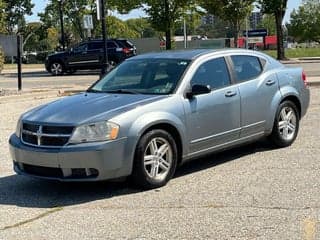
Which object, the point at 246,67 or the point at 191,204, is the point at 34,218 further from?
the point at 246,67

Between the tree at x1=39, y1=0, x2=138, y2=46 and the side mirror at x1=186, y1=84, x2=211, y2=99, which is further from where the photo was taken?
the tree at x1=39, y1=0, x2=138, y2=46

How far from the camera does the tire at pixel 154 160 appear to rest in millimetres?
6633

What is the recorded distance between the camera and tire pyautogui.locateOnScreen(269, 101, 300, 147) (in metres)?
8.62

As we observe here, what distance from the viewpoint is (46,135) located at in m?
6.54

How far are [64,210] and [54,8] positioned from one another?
56406 mm

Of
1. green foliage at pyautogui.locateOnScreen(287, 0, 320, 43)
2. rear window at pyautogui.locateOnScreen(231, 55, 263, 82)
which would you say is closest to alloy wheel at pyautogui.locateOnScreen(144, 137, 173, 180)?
rear window at pyautogui.locateOnScreen(231, 55, 263, 82)

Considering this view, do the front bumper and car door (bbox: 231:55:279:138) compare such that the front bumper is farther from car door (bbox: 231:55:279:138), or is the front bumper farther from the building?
the building

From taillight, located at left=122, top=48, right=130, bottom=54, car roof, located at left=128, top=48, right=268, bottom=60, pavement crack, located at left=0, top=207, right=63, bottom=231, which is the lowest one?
pavement crack, located at left=0, top=207, right=63, bottom=231

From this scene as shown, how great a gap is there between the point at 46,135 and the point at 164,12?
107ft

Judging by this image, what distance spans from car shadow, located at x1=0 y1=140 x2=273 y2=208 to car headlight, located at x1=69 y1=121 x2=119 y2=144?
652 millimetres

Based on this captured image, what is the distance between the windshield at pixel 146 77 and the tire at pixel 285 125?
1.78 metres

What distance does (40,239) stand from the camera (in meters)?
5.29

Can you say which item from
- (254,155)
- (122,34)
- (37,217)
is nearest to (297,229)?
(37,217)

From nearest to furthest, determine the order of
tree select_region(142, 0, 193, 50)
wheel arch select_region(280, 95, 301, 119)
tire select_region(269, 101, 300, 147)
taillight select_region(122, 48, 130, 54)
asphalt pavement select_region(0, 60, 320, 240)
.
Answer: asphalt pavement select_region(0, 60, 320, 240), tire select_region(269, 101, 300, 147), wheel arch select_region(280, 95, 301, 119), taillight select_region(122, 48, 130, 54), tree select_region(142, 0, 193, 50)
